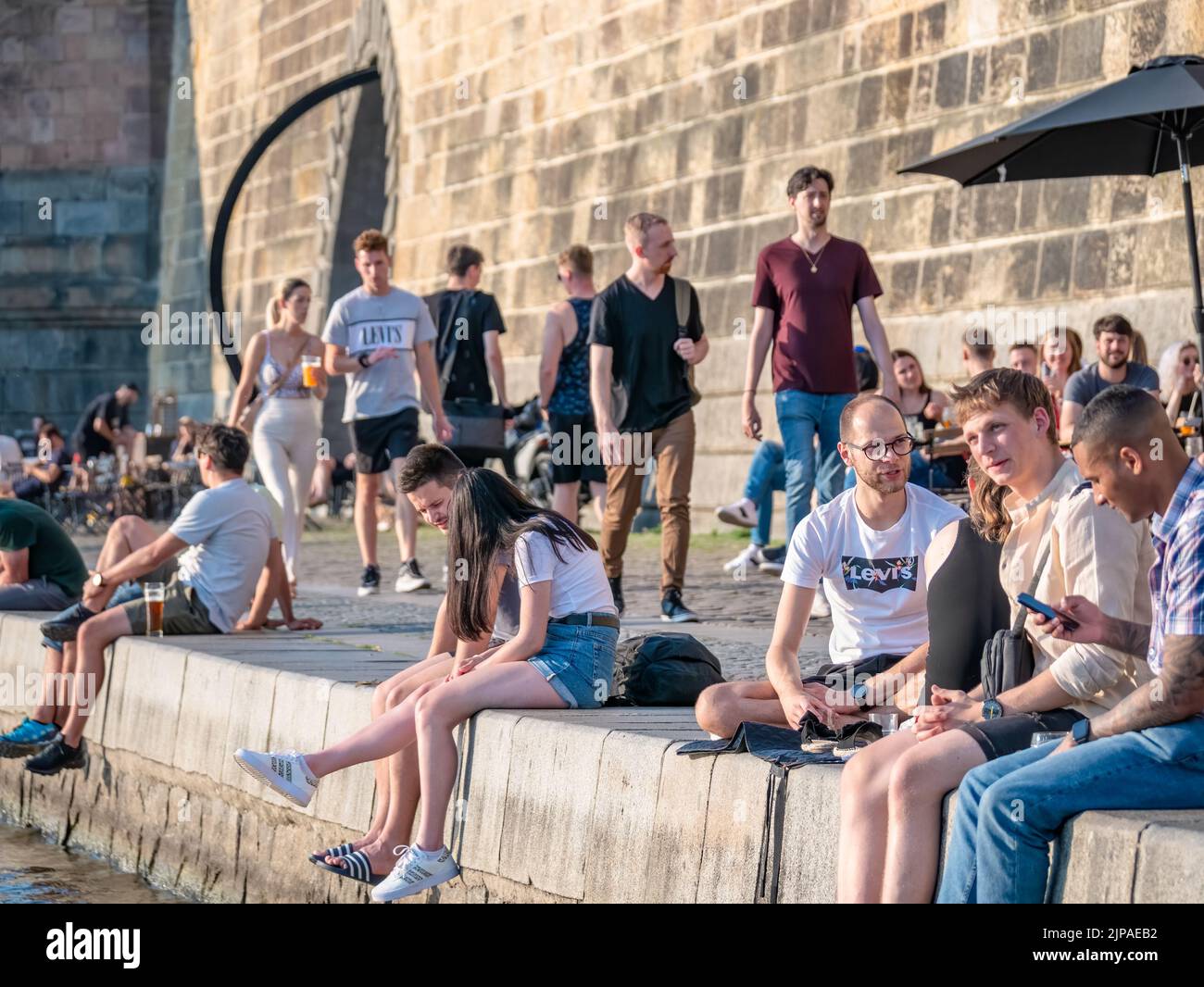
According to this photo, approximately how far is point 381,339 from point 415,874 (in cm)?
599

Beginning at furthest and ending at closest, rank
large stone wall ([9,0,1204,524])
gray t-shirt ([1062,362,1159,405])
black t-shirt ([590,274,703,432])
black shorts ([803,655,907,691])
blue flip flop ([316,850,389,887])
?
large stone wall ([9,0,1204,524]), gray t-shirt ([1062,362,1159,405]), black t-shirt ([590,274,703,432]), blue flip flop ([316,850,389,887]), black shorts ([803,655,907,691])

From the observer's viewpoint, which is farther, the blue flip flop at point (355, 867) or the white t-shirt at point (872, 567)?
the blue flip flop at point (355, 867)

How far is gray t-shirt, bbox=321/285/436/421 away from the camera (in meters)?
11.8

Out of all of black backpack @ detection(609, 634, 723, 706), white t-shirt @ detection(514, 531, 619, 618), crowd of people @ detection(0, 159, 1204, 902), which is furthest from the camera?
black backpack @ detection(609, 634, 723, 706)

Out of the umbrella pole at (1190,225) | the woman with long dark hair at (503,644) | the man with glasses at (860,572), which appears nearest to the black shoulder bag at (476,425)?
the umbrella pole at (1190,225)

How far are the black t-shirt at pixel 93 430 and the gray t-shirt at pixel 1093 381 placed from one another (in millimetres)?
16794

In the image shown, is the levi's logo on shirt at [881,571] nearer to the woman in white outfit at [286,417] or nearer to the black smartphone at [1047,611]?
the black smartphone at [1047,611]

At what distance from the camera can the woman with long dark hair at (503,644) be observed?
6.46 metres

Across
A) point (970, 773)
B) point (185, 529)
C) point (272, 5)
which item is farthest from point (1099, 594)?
point (272, 5)

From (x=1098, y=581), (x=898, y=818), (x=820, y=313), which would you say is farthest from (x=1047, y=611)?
(x=820, y=313)

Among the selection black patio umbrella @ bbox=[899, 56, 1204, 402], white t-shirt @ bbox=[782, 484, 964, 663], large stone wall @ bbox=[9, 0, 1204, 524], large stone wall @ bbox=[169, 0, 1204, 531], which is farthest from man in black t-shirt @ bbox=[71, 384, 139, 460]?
white t-shirt @ bbox=[782, 484, 964, 663]

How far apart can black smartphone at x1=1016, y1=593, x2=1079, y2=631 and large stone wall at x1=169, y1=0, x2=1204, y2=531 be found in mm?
6941

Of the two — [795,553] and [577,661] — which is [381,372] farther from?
[795,553]

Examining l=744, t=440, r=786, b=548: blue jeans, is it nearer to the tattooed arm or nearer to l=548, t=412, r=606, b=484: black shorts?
l=548, t=412, r=606, b=484: black shorts
